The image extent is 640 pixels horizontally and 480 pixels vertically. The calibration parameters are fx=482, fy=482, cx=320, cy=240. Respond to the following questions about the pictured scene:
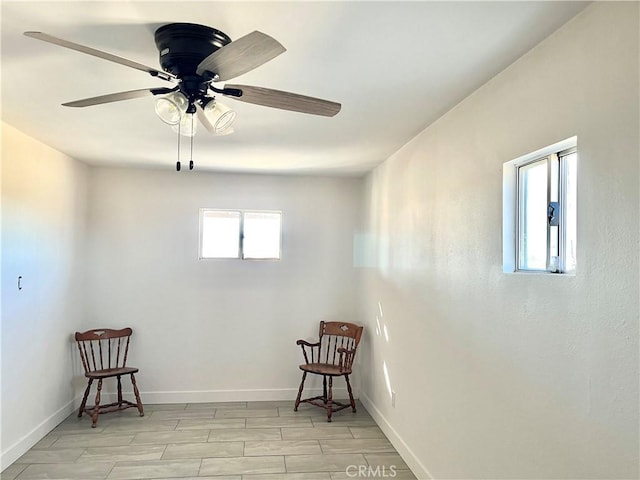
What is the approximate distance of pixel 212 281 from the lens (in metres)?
4.95

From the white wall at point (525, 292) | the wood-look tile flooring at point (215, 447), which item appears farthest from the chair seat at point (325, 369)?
the white wall at point (525, 292)

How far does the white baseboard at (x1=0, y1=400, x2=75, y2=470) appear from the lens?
10.8 ft

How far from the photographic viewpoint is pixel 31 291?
3.66 meters

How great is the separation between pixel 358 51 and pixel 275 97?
41 cm

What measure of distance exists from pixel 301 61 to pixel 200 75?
0.53 m

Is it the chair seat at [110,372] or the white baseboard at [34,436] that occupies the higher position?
the chair seat at [110,372]

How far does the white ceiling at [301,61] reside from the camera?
1696 millimetres

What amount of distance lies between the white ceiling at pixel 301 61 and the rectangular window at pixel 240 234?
1464 millimetres

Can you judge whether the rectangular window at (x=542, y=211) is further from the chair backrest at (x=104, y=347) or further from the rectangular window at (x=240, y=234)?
the chair backrest at (x=104, y=347)

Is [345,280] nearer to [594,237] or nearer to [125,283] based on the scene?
[125,283]

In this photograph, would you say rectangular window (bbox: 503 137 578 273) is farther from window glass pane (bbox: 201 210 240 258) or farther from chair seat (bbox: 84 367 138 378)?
chair seat (bbox: 84 367 138 378)

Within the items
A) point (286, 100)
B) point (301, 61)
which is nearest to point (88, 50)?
point (286, 100)

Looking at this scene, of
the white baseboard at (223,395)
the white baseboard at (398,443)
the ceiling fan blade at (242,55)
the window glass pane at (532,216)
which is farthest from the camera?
the white baseboard at (223,395)

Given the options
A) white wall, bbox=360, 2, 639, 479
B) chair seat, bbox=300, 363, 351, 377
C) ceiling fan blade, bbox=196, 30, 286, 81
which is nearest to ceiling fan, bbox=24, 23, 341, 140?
ceiling fan blade, bbox=196, 30, 286, 81
